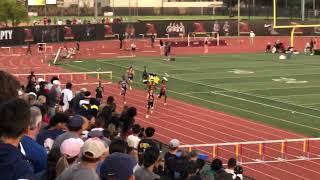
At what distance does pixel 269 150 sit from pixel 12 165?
17.1 m

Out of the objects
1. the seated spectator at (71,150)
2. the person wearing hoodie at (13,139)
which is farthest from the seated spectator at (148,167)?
the person wearing hoodie at (13,139)

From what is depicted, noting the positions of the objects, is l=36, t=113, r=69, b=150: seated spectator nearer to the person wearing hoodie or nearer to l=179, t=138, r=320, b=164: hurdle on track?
the person wearing hoodie

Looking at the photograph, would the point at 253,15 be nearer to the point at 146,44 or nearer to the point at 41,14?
the point at 146,44

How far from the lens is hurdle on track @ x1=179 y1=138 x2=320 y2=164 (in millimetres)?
20231

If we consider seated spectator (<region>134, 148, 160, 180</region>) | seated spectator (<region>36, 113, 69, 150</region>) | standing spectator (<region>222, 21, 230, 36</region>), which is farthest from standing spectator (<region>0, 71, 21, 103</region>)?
standing spectator (<region>222, 21, 230, 36</region>)

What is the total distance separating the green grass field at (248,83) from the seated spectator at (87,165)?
18418 millimetres

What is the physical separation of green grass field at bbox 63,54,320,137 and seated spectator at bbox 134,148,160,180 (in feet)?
54.5

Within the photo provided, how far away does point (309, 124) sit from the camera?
26.2 meters

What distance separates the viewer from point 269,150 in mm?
21562

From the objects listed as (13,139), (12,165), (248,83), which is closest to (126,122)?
(13,139)

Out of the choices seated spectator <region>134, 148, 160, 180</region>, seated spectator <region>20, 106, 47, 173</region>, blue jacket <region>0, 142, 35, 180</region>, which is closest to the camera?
blue jacket <region>0, 142, 35, 180</region>

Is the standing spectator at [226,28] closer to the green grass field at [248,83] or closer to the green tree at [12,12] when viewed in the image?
the green grass field at [248,83]

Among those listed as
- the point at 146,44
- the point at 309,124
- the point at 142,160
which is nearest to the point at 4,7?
the point at 146,44

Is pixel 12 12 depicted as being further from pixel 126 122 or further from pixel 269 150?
pixel 126 122
